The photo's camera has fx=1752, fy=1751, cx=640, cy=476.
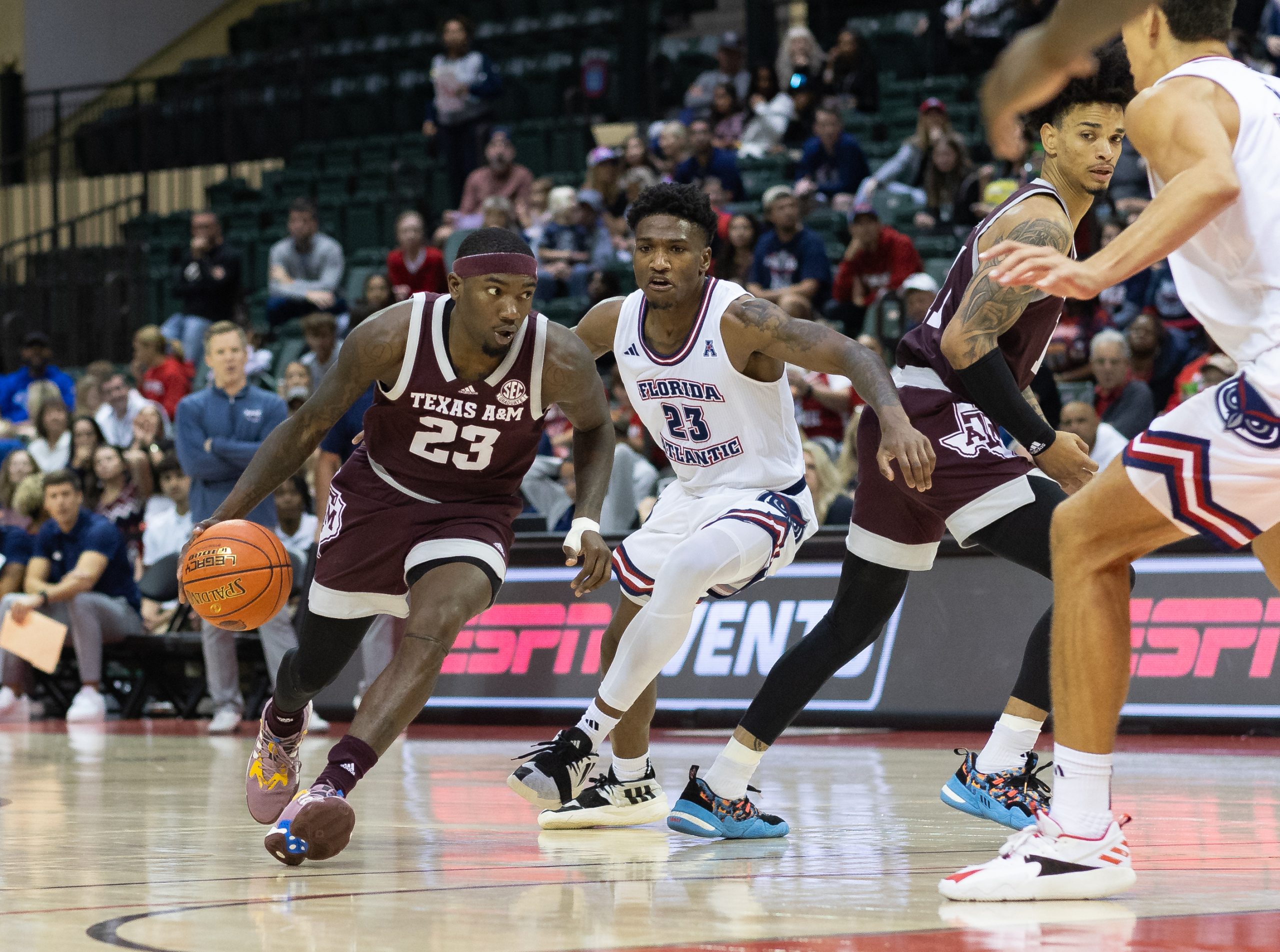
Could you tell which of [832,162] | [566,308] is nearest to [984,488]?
[566,308]

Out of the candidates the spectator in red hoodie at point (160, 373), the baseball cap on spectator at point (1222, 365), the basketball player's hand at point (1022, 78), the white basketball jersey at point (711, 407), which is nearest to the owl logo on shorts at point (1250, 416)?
the basketball player's hand at point (1022, 78)

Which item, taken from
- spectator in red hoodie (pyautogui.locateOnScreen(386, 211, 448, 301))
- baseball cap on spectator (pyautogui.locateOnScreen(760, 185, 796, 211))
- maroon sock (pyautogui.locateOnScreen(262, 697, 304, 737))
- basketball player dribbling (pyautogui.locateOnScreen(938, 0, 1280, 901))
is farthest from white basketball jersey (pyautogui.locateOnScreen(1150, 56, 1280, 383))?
spectator in red hoodie (pyautogui.locateOnScreen(386, 211, 448, 301))

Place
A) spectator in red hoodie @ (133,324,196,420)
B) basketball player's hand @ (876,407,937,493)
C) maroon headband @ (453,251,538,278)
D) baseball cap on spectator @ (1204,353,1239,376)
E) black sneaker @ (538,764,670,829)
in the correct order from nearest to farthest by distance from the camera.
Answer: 1. basketball player's hand @ (876,407,937,493)
2. maroon headband @ (453,251,538,278)
3. black sneaker @ (538,764,670,829)
4. baseball cap on spectator @ (1204,353,1239,376)
5. spectator in red hoodie @ (133,324,196,420)

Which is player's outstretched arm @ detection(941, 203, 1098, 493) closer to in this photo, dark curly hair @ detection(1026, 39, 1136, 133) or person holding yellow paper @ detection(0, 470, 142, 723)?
dark curly hair @ detection(1026, 39, 1136, 133)

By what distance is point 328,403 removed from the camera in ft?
16.9

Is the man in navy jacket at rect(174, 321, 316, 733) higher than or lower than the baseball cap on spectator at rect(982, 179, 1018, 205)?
lower

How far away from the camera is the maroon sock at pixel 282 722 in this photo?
5598mm

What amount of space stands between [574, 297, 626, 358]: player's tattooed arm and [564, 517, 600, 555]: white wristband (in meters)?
0.72

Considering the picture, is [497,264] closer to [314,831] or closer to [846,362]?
[846,362]

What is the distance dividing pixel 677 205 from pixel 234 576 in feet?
5.95

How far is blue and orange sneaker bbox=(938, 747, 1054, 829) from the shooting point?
5.22m

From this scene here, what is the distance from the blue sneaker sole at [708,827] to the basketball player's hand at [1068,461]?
1.30m

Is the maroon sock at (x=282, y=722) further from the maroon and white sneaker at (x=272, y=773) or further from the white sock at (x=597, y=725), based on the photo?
the white sock at (x=597, y=725)

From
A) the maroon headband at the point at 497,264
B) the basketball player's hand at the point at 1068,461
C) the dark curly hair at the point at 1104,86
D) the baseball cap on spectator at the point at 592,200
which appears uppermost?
the baseball cap on spectator at the point at 592,200
